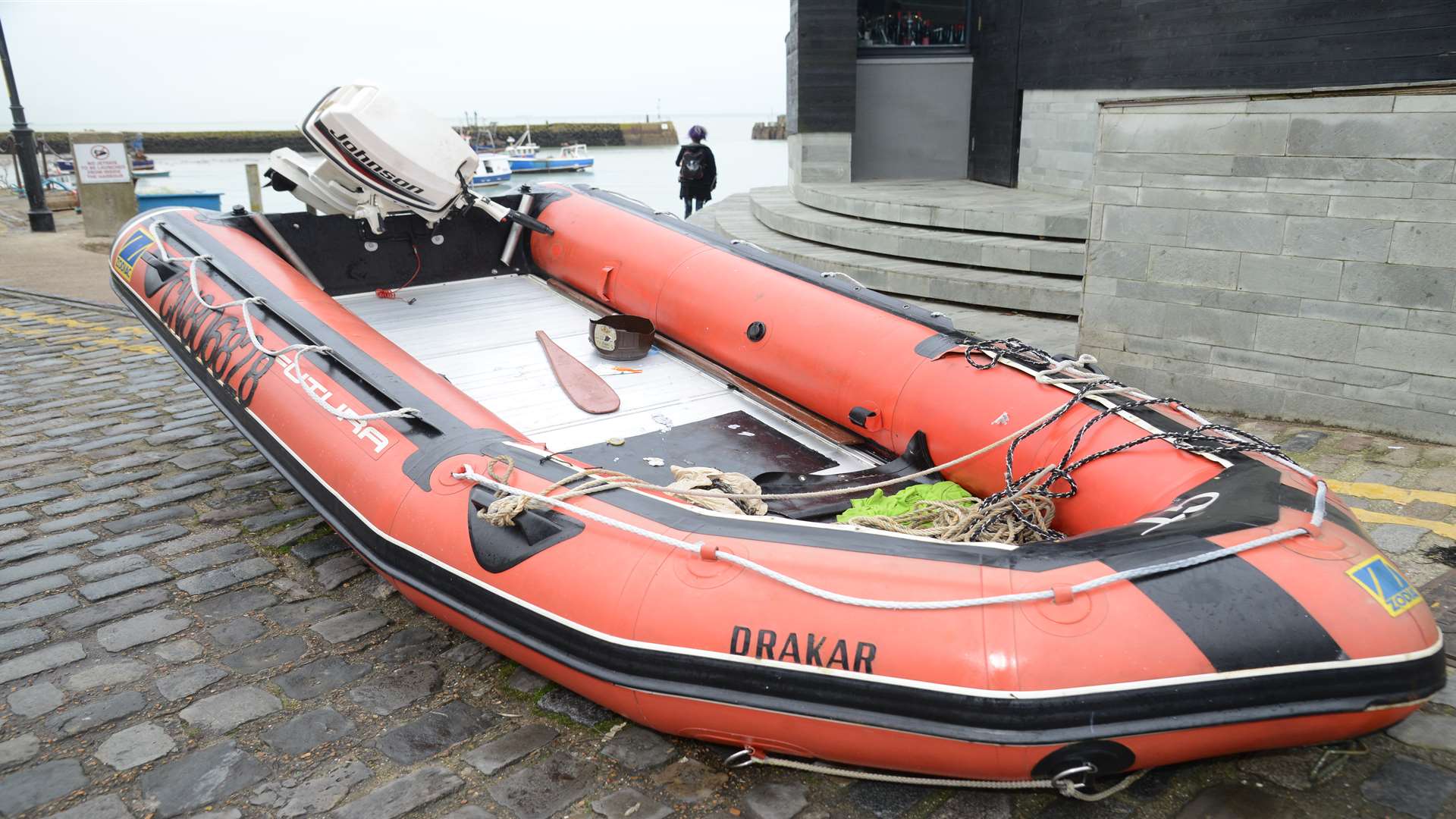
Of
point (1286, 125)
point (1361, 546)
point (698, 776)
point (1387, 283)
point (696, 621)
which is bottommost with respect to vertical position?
point (698, 776)

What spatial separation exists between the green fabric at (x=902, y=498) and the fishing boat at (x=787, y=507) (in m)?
0.05

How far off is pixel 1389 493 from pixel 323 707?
11.3 feet

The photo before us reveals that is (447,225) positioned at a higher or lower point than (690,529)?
higher

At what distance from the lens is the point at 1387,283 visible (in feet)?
12.2

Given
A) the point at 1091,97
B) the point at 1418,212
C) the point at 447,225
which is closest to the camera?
the point at 1418,212

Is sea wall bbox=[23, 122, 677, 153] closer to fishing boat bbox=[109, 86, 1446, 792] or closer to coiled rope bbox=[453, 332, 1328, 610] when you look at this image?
fishing boat bbox=[109, 86, 1446, 792]

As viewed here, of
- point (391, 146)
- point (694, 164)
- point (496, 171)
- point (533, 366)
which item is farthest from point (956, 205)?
point (496, 171)

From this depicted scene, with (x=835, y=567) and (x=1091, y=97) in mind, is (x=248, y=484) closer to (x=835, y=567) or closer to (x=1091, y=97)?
(x=835, y=567)

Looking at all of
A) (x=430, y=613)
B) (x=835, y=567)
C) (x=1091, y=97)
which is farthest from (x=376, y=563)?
(x=1091, y=97)

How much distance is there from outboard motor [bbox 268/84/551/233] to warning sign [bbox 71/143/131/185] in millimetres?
7505

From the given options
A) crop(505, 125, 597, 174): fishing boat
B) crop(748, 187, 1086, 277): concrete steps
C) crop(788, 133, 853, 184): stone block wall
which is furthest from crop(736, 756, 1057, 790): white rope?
crop(505, 125, 597, 174): fishing boat

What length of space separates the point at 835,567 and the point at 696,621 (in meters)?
0.33

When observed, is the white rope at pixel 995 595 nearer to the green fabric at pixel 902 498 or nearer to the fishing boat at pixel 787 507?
the fishing boat at pixel 787 507

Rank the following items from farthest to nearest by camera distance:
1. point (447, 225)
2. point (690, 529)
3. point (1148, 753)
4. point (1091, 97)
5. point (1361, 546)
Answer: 1. point (1091, 97)
2. point (447, 225)
3. point (690, 529)
4. point (1361, 546)
5. point (1148, 753)
